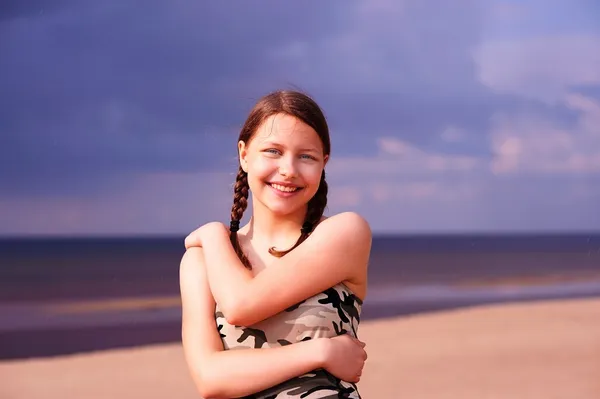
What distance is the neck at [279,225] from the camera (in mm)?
2535

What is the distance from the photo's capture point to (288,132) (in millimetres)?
2428

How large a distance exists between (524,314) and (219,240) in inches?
440

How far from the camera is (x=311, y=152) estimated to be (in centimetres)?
245

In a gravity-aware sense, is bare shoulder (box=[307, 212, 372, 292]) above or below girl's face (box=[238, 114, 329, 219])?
below

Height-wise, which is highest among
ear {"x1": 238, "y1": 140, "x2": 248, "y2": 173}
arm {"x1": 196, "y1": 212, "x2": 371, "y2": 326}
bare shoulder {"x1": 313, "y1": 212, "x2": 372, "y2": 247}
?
ear {"x1": 238, "y1": 140, "x2": 248, "y2": 173}

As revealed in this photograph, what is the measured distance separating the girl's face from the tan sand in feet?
17.4

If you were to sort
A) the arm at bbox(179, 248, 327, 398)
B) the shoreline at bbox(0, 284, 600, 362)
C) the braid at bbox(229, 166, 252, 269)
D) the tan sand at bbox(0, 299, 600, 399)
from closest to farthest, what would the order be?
the arm at bbox(179, 248, 327, 398) < the braid at bbox(229, 166, 252, 269) < the tan sand at bbox(0, 299, 600, 399) < the shoreline at bbox(0, 284, 600, 362)

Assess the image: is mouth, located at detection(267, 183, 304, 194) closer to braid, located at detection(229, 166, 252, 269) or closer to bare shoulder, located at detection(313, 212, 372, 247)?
bare shoulder, located at detection(313, 212, 372, 247)

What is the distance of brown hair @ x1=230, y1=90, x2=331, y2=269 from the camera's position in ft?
8.05

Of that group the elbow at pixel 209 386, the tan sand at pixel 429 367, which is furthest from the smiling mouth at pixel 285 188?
the tan sand at pixel 429 367

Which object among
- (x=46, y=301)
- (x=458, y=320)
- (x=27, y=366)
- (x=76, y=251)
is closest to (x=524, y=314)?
(x=458, y=320)

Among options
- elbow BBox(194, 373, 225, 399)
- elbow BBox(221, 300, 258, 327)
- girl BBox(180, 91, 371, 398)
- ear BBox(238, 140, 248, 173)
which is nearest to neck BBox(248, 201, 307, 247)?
girl BBox(180, 91, 371, 398)

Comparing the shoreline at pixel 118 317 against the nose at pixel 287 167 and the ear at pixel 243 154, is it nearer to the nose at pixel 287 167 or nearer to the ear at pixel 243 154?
the ear at pixel 243 154

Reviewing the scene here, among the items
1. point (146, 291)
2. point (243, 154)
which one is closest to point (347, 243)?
point (243, 154)
